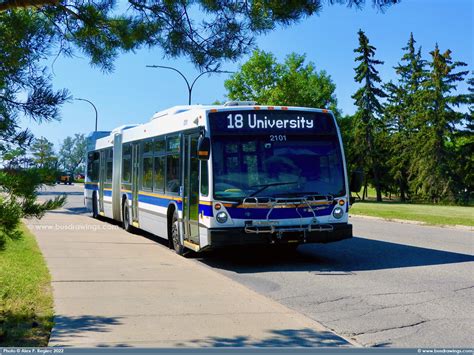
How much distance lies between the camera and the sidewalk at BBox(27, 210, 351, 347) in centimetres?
561

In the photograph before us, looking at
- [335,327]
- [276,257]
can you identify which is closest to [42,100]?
[335,327]

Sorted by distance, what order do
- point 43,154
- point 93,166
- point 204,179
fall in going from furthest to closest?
1. point 93,166
2. point 204,179
3. point 43,154

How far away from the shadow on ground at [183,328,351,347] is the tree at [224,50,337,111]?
51.5 metres

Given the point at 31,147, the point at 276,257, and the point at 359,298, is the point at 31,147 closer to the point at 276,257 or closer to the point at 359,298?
the point at 359,298

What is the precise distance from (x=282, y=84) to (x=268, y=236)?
49.5 meters

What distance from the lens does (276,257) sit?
483 inches

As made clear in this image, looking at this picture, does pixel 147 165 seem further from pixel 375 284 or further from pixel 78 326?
pixel 78 326

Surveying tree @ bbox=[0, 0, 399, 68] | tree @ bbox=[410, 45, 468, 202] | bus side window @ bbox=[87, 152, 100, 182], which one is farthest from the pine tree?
tree @ bbox=[0, 0, 399, 68]

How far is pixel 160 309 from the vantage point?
682 centimetres

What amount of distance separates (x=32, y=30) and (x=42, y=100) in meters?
0.78

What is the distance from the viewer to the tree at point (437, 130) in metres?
58.3

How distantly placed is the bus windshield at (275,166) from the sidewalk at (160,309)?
65.0 inches

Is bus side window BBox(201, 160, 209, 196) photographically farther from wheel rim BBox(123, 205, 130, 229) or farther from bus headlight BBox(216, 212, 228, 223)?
wheel rim BBox(123, 205, 130, 229)

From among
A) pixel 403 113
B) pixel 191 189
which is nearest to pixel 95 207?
pixel 191 189
